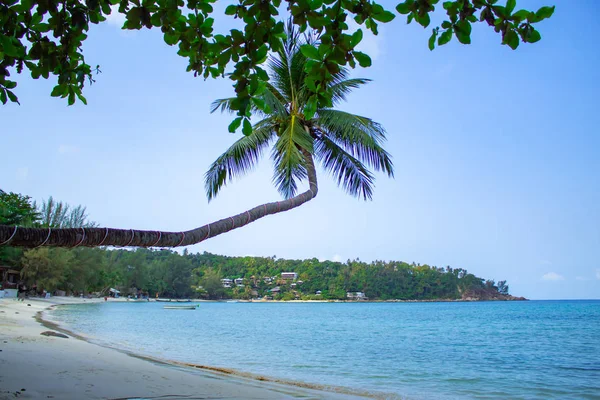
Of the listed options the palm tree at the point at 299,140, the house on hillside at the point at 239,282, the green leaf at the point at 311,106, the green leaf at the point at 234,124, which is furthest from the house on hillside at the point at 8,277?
the house on hillside at the point at 239,282

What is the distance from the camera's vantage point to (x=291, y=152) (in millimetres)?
7164

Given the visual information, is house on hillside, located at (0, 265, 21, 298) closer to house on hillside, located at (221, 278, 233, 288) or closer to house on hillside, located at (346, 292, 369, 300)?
house on hillside, located at (221, 278, 233, 288)

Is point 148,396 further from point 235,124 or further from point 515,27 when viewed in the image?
point 515,27

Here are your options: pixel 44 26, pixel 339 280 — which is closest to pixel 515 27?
pixel 44 26

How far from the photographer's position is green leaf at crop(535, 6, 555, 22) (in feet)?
6.92

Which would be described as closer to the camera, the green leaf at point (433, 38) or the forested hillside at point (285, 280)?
the green leaf at point (433, 38)

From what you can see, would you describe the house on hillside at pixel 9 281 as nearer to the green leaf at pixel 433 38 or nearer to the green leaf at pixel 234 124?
the green leaf at pixel 234 124

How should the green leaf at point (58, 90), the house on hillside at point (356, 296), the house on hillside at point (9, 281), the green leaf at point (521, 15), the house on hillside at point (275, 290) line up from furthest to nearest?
the house on hillside at point (275, 290)
the house on hillside at point (356, 296)
the house on hillside at point (9, 281)
the green leaf at point (58, 90)
the green leaf at point (521, 15)

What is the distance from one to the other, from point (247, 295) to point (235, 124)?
13479 centimetres

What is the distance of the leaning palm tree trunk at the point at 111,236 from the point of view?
128 inches

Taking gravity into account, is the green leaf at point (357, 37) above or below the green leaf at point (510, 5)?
below

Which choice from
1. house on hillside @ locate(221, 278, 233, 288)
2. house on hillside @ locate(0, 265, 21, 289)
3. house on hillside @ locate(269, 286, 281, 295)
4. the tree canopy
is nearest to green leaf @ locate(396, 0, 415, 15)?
the tree canopy

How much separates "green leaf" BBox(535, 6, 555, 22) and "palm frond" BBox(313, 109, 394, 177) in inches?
215

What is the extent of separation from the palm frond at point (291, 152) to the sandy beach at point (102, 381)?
346 cm
